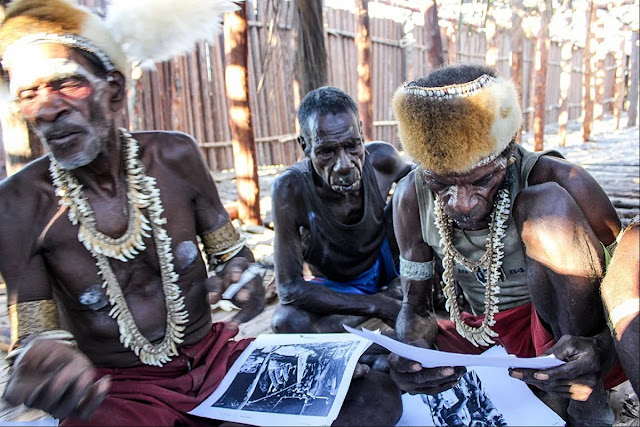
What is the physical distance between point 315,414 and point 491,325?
783mm

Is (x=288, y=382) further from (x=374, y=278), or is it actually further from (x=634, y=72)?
(x=634, y=72)

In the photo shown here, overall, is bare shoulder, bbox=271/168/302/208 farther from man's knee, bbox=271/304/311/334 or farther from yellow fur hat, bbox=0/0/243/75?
yellow fur hat, bbox=0/0/243/75

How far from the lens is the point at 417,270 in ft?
6.97

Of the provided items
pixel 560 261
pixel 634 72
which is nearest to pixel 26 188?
pixel 560 261

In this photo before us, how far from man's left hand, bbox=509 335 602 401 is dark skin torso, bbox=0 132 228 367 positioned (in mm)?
1271

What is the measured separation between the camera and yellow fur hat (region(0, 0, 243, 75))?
5.73ft

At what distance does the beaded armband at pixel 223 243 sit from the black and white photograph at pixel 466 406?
0.99 meters

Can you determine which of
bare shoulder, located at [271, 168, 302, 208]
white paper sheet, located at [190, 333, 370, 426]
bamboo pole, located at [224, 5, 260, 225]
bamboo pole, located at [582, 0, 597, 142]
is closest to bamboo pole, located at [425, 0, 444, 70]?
bamboo pole, located at [224, 5, 260, 225]

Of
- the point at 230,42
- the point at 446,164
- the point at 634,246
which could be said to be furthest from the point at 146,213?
the point at 230,42

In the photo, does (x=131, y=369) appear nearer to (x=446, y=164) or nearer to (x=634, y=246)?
(x=446, y=164)

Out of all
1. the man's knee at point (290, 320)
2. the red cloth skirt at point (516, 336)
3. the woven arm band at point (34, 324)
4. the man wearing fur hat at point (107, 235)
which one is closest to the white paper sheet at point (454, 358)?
the red cloth skirt at point (516, 336)

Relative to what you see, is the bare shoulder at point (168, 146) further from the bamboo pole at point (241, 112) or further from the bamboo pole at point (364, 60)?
the bamboo pole at point (364, 60)

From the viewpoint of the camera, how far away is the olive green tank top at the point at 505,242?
1.91m

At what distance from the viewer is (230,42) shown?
523 centimetres
